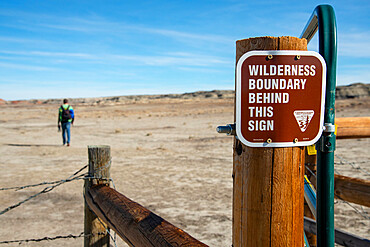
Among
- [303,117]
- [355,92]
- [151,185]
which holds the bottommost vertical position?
[151,185]

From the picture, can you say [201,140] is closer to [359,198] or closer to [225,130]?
[359,198]

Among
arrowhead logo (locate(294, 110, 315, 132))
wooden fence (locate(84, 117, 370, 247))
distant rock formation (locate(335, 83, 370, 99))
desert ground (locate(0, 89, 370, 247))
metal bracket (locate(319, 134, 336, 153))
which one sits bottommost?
desert ground (locate(0, 89, 370, 247))

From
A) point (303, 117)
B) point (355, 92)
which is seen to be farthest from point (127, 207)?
point (355, 92)

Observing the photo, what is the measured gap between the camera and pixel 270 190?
1201 millimetres

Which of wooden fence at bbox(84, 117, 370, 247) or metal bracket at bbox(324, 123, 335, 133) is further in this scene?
wooden fence at bbox(84, 117, 370, 247)

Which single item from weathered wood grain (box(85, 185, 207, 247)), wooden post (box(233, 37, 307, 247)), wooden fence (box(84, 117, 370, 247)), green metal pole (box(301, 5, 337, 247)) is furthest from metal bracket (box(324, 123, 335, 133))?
wooden fence (box(84, 117, 370, 247))

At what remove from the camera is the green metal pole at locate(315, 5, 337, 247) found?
1.15 metres

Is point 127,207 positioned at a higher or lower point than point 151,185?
higher

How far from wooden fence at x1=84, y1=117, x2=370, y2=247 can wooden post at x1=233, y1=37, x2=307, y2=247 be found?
745 mm

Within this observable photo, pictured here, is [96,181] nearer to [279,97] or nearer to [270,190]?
[270,190]

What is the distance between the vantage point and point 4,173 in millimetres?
8492

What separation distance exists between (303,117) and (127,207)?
62.0 inches

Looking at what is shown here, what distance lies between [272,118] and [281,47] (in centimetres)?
25

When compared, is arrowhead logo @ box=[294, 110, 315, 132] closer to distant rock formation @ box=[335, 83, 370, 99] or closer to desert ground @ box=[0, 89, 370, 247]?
desert ground @ box=[0, 89, 370, 247]
